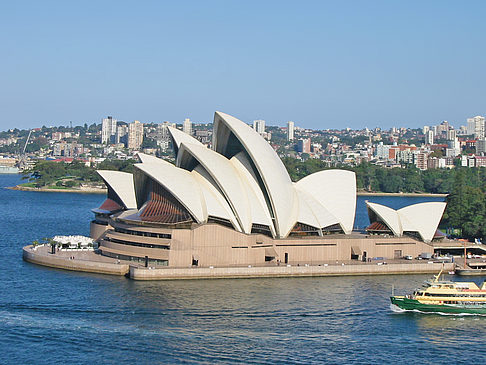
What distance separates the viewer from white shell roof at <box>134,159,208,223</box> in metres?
45.8

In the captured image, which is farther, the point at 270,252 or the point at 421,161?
the point at 421,161

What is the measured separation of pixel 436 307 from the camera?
3778 cm

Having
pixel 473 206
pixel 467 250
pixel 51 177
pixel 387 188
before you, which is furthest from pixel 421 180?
pixel 467 250

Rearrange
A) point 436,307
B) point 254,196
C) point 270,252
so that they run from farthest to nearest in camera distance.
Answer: point 254,196 < point 270,252 < point 436,307

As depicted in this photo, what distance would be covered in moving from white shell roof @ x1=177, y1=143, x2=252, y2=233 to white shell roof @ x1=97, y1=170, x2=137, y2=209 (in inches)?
429

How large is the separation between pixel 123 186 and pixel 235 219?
14860mm

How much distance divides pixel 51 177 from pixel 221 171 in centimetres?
9188

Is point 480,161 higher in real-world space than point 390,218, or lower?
higher

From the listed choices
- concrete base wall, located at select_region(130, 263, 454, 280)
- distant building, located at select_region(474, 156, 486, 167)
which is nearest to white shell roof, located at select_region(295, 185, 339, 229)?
concrete base wall, located at select_region(130, 263, 454, 280)

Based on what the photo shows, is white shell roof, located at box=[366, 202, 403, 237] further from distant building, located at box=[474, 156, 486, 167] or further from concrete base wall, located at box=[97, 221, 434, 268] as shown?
distant building, located at box=[474, 156, 486, 167]

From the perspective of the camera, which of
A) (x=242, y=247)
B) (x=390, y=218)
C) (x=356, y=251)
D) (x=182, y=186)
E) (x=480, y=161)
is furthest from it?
(x=480, y=161)

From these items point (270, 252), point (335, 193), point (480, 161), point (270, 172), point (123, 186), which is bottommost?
point (270, 252)

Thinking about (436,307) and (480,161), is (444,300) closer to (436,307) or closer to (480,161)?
(436,307)

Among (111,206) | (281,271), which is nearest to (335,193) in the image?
(281,271)
